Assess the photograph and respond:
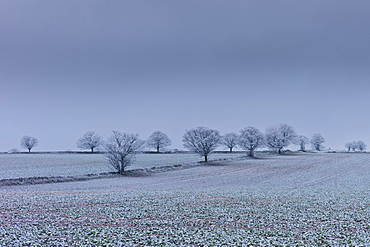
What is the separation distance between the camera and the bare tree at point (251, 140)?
9694cm

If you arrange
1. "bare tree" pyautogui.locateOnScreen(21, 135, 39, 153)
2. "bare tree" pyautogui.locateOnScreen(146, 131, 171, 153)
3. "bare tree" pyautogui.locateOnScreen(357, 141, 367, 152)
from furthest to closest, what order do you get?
"bare tree" pyautogui.locateOnScreen(357, 141, 367, 152) → "bare tree" pyautogui.locateOnScreen(21, 135, 39, 153) → "bare tree" pyautogui.locateOnScreen(146, 131, 171, 153)

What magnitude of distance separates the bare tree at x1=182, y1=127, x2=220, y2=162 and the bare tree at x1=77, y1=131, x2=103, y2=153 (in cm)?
5913

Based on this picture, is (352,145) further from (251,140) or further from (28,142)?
(28,142)

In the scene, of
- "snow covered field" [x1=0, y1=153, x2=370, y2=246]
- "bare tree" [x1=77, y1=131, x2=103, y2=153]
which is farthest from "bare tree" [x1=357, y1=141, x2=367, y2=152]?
"snow covered field" [x1=0, y1=153, x2=370, y2=246]

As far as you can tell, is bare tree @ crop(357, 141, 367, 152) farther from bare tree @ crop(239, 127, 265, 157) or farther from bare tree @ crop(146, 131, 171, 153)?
bare tree @ crop(146, 131, 171, 153)

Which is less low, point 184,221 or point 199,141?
point 199,141

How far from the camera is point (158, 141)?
126375 millimetres

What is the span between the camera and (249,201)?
23.0 metres

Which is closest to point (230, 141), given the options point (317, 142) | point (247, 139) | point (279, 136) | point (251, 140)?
point (247, 139)

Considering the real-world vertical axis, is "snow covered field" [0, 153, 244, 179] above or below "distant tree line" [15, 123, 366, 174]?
below

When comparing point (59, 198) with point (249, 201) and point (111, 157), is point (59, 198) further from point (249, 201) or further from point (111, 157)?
point (111, 157)

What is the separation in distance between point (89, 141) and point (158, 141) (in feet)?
98.3

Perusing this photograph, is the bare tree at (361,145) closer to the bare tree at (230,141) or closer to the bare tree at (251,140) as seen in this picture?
the bare tree at (230,141)

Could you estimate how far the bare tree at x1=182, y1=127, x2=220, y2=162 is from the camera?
74.4 metres
